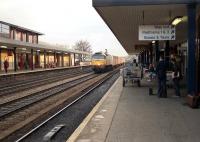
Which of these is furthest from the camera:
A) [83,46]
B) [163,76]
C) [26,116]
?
[83,46]

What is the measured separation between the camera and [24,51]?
6744 cm

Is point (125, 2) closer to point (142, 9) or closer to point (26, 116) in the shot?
point (142, 9)

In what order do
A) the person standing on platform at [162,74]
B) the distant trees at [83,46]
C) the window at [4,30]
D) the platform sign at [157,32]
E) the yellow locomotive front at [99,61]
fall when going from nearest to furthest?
the platform sign at [157,32] → the person standing on platform at [162,74] → the yellow locomotive front at [99,61] → the window at [4,30] → the distant trees at [83,46]

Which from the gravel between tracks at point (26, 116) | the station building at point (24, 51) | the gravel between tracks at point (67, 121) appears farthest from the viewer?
the station building at point (24, 51)

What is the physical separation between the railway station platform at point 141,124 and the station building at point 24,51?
31959 millimetres

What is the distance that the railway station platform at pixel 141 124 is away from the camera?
30.4 feet

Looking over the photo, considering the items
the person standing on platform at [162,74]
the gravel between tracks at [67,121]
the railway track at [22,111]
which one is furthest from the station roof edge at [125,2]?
the railway track at [22,111]

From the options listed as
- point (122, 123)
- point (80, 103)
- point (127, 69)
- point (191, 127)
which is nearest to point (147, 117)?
point (122, 123)

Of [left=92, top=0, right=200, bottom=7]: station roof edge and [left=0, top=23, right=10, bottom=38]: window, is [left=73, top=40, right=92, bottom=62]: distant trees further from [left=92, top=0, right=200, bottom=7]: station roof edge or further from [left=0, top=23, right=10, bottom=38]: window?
[left=92, top=0, right=200, bottom=7]: station roof edge

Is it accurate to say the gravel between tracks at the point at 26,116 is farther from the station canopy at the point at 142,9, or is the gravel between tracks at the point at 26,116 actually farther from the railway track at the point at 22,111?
the station canopy at the point at 142,9

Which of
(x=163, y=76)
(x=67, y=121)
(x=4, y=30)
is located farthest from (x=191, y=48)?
(x=4, y=30)

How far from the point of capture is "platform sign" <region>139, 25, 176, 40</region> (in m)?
16.6

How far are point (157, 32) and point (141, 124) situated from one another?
21.7 ft

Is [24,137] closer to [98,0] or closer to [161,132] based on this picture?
[161,132]
